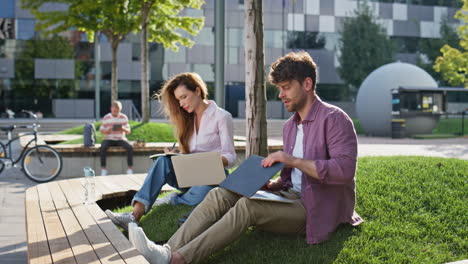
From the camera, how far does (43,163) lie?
1116 centimetres

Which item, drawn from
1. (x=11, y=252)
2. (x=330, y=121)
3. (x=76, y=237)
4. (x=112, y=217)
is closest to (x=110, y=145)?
(x=11, y=252)

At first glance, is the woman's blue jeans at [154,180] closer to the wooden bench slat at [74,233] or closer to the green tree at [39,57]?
the wooden bench slat at [74,233]

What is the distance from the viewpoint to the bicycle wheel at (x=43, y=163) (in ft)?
36.1

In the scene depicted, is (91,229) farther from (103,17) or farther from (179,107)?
(103,17)

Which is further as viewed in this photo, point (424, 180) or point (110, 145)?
point (110, 145)

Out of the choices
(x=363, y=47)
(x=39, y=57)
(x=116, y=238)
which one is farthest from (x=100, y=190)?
(x=363, y=47)

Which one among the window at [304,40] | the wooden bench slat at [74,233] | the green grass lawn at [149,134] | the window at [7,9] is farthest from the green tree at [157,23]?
the window at [304,40]

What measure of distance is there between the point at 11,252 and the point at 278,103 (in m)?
39.2

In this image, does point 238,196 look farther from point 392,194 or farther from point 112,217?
point 392,194

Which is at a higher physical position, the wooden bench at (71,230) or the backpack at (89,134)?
the backpack at (89,134)

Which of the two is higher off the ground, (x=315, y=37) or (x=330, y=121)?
(x=315, y=37)

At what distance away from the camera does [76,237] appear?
4.07 m

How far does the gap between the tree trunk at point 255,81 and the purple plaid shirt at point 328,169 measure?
1.85 meters

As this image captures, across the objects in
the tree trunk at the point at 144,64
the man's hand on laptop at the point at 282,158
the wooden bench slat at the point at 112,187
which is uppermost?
the tree trunk at the point at 144,64
